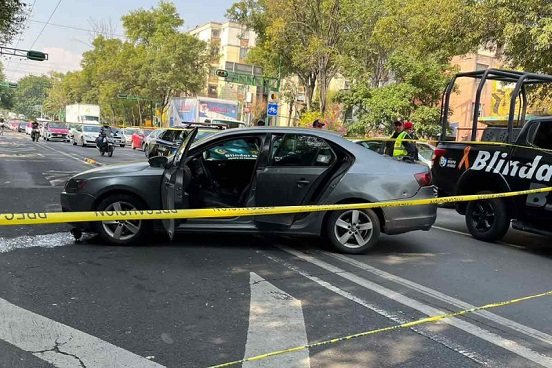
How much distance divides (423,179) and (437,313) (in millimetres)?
2411

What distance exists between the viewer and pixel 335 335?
3984mm

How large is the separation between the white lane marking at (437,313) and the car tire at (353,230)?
0.43 meters

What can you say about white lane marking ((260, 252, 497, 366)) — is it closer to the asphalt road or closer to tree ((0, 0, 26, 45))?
the asphalt road

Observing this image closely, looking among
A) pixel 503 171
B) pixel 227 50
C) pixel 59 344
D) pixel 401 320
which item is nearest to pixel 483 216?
pixel 503 171

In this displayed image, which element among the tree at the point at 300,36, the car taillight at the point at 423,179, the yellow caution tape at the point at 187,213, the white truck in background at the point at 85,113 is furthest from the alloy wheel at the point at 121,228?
the white truck in background at the point at 85,113

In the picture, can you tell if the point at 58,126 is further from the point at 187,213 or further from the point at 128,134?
the point at 187,213

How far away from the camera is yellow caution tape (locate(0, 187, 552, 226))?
4086 millimetres

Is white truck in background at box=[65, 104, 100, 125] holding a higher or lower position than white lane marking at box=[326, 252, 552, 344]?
higher

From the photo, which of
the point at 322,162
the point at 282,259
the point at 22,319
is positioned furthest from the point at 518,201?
the point at 22,319

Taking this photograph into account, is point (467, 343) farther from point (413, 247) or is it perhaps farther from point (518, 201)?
point (518, 201)

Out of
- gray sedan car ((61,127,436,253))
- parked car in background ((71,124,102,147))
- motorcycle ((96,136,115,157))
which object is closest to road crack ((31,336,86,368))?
gray sedan car ((61,127,436,253))

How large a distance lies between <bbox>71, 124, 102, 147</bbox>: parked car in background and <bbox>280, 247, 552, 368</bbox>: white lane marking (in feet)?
96.0

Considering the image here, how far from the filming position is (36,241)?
21.2 feet

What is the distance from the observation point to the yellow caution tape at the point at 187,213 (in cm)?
409
